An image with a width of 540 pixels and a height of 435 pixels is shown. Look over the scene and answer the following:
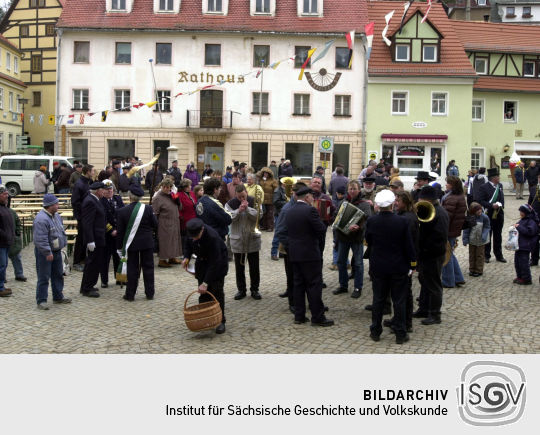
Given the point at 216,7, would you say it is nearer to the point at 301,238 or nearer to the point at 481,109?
the point at 481,109

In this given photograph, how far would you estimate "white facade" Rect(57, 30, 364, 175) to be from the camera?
36062 millimetres

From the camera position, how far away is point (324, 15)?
36.8 meters

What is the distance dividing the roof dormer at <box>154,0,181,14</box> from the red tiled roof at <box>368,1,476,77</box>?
38.2 ft

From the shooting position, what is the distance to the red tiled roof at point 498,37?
130 ft

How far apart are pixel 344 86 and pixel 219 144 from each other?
315 inches

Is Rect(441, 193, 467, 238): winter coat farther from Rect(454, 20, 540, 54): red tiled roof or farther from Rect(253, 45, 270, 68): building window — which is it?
Rect(454, 20, 540, 54): red tiled roof

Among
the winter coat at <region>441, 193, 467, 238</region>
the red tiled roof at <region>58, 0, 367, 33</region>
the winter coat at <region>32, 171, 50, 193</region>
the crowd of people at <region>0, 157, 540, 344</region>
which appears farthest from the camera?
the red tiled roof at <region>58, 0, 367, 33</region>

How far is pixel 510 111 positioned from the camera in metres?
39.4

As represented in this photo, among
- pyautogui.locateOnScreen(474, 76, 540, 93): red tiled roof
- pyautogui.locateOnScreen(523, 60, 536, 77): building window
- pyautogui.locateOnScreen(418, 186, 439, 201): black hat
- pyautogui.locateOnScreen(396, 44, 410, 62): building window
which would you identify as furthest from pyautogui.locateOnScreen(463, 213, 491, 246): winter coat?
pyautogui.locateOnScreen(523, 60, 536, 77): building window

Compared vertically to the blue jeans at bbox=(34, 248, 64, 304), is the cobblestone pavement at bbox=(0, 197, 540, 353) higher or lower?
lower

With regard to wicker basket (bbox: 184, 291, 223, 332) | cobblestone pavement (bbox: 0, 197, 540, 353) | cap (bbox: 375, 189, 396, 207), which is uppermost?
cap (bbox: 375, 189, 396, 207)

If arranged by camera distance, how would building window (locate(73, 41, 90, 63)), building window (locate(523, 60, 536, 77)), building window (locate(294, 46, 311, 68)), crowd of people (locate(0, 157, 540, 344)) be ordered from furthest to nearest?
building window (locate(523, 60, 536, 77)) → building window (locate(73, 41, 90, 63)) → building window (locate(294, 46, 311, 68)) → crowd of people (locate(0, 157, 540, 344))

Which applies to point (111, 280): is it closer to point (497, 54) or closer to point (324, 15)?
point (324, 15)

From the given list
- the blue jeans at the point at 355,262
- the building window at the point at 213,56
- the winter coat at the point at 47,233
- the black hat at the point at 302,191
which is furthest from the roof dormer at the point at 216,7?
the black hat at the point at 302,191
